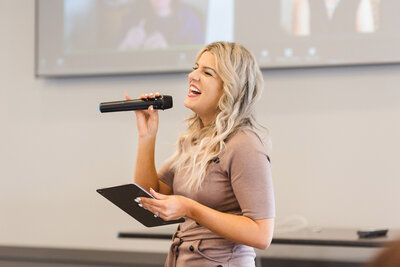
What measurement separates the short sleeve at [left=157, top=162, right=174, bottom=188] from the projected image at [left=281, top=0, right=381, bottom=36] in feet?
5.69

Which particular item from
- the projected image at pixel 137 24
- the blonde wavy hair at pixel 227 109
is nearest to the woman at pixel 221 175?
the blonde wavy hair at pixel 227 109

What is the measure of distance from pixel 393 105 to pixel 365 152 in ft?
1.02

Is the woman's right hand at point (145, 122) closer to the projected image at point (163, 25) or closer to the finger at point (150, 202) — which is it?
the finger at point (150, 202)

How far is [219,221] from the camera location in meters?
1.51

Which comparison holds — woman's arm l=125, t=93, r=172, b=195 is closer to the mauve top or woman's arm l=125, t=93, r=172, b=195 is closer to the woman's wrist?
the mauve top

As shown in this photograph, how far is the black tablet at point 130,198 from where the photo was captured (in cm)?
148

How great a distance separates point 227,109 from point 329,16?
184cm

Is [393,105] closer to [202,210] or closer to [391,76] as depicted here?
[391,76]

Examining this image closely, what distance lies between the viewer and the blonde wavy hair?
5.29ft

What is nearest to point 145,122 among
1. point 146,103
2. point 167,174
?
point 146,103

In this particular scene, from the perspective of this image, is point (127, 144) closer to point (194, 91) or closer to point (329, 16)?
point (329, 16)

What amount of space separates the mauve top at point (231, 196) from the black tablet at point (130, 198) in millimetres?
105

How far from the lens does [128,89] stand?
362 centimetres

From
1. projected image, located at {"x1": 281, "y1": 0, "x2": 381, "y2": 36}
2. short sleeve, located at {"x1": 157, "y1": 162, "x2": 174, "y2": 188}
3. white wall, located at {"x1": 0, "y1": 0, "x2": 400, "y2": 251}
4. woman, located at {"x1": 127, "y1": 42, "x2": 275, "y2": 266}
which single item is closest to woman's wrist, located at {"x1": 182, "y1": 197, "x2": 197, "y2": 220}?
woman, located at {"x1": 127, "y1": 42, "x2": 275, "y2": 266}
